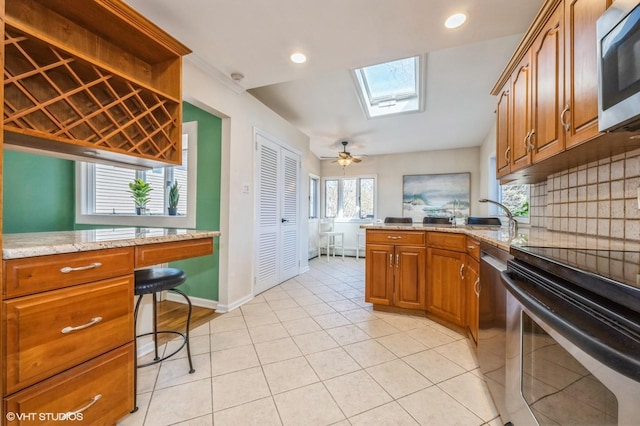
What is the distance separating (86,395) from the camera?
3.57ft

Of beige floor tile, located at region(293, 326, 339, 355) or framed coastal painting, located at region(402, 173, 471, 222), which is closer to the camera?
beige floor tile, located at region(293, 326, 339, 355)

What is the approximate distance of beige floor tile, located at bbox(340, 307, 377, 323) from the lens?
99.3 inches

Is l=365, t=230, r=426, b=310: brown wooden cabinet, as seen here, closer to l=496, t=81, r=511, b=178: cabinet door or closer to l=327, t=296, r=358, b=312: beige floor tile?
l=327, t=296, r=358, b=312: beige floor tile

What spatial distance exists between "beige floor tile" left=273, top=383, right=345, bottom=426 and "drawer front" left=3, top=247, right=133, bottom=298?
1074 millimetres

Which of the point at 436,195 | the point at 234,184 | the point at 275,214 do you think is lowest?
the point at 275,214

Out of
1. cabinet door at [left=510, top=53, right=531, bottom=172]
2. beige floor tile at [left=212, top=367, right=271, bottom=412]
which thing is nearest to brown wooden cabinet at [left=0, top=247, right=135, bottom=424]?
beige floor tile at [left=212, top=367, right=271, bottom=412]

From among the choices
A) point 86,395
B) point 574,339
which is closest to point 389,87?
point 574,339

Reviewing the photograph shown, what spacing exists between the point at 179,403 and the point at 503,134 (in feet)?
9.70

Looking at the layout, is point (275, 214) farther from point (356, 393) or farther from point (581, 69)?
point (581, 69)

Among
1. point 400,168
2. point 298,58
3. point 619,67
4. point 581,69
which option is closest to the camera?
point 619,67

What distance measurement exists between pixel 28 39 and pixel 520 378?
2632 millimetres

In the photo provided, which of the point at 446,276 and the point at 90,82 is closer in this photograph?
the point at 90,82

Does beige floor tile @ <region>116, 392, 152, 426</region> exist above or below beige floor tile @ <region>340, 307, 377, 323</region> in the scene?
above

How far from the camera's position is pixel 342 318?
2.55m
